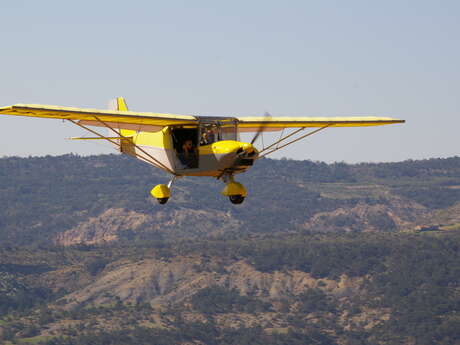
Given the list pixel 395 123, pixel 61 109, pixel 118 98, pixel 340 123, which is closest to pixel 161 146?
pixel 61 109

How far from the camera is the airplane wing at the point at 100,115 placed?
4862cm

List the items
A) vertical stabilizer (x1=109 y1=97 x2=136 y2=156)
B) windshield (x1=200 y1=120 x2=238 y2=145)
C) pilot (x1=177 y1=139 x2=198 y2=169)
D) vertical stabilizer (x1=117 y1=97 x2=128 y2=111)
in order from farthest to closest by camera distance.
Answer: vertical stabilizer (x1=117 y1=97 x2=128 y2=111), vertical stabilizer (x1=109 y1=97 x2=136 y2=156), windshield (x1=200 y1=120 x2=238 y2=145), pilot (x1=177 y1=139 x2=198 y2=169)

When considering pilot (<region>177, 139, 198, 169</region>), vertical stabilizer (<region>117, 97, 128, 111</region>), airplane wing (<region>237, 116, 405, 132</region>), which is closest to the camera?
pilot (<region>177, 139, 198, 169</region>)

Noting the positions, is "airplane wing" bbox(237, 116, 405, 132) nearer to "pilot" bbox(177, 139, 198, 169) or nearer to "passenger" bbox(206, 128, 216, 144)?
"passenger" bbox(206, 128, 216, 144)

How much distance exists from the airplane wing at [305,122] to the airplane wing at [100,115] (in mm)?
5055

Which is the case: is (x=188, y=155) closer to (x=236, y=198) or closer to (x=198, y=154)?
(x=198, y=154)

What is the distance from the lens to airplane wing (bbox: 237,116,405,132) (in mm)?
55406

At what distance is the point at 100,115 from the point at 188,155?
201 inches

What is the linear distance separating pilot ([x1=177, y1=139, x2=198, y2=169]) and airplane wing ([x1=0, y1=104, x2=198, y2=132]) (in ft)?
3.89

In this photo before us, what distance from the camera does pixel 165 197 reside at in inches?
2078

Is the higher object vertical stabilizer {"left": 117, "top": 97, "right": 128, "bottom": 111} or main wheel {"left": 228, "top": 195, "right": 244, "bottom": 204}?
vertical stabilizer {"left": 117, "top": 97, "right": 128, "bottom": 111}

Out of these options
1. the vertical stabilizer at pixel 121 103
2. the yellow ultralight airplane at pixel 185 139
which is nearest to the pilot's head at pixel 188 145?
the yellow ultralight airplane at pixel 185 139

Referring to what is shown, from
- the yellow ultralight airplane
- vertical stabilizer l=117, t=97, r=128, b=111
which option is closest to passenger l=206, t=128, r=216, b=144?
the yellow ultralight airplane

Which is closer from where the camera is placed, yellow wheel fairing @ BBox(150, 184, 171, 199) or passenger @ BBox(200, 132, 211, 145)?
passenger @ BBox(200, 132, 211, 145)
